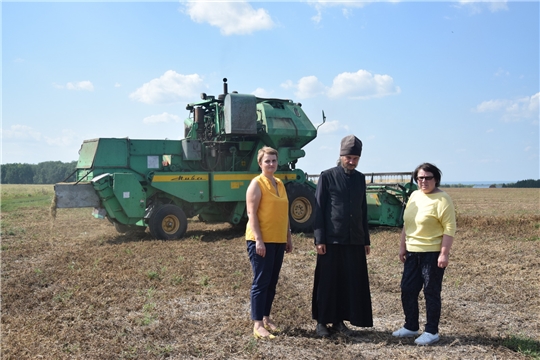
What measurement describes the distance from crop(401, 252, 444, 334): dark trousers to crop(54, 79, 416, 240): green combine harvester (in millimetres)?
7326

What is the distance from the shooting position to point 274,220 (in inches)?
192

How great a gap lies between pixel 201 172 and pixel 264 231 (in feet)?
23.5

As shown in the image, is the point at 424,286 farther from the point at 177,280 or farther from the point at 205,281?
the point at 177,280

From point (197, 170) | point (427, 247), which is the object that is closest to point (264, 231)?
point (427, 247)

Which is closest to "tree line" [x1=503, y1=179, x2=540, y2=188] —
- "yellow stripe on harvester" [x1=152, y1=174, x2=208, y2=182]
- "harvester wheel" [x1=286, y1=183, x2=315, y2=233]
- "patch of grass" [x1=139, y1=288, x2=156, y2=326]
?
"harvester wheel" [x1=286, y1=183, x2=315, y2=233]

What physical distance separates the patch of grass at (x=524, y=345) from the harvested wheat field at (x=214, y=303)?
0.02 meters

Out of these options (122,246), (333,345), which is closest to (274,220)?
(333,345)

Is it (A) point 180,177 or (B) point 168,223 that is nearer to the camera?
(B) point 168,223

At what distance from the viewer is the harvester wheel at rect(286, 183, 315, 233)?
12.4 m

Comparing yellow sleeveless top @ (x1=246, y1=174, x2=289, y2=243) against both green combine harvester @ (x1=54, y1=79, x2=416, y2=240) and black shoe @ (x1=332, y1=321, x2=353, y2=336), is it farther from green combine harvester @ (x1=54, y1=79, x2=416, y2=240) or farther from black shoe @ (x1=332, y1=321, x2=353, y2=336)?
green combine harvester @ (x1=54, y1=79, x2=416, y2=240)

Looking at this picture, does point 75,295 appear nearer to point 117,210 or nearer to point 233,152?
point 117,210

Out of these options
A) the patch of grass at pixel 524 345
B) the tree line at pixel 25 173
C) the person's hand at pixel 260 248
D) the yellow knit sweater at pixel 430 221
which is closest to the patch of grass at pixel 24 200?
the person's hand at pixel 260 248

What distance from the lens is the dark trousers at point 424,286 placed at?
467cm

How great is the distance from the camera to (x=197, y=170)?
40.8 ft
